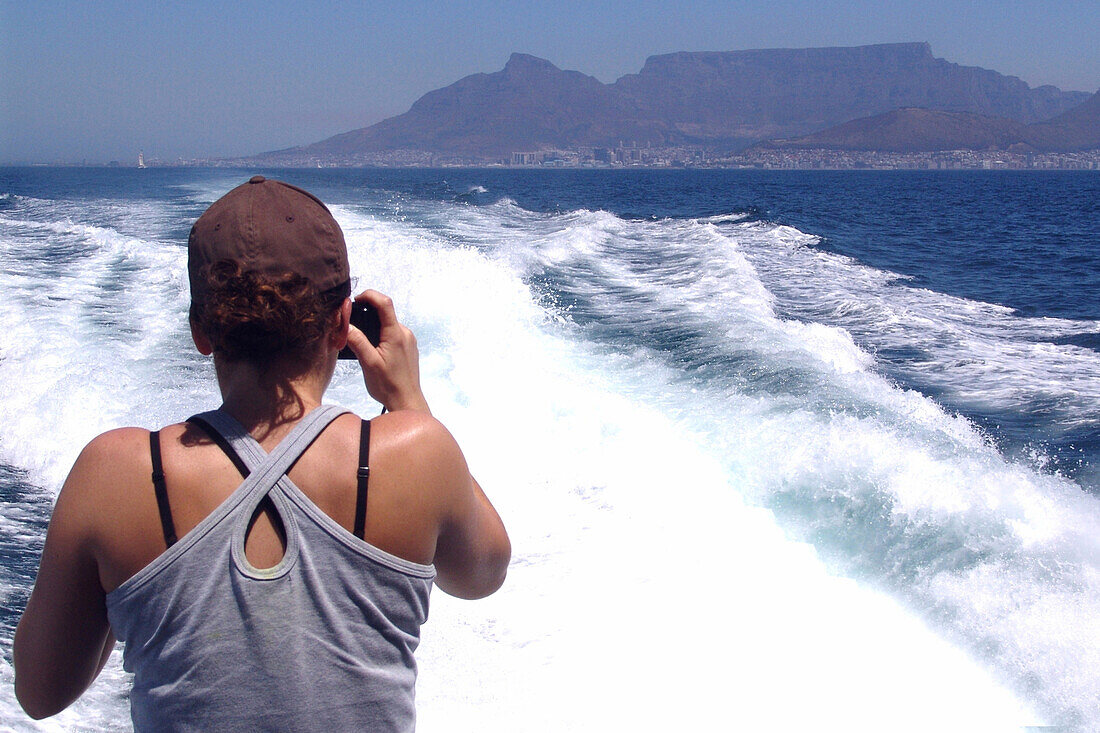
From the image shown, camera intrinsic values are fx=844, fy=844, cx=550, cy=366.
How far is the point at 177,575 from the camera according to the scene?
1.01 metres

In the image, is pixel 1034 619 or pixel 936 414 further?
pixel 936 414

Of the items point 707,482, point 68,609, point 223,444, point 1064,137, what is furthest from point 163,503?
point 1064,137

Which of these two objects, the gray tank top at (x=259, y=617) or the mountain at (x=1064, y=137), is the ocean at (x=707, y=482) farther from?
the mountain at (x=1064, y=137)

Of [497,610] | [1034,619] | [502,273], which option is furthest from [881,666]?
[502,273]

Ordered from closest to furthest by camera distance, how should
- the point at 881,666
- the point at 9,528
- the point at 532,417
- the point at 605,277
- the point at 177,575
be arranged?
the point at 177,575 → the point at 881,666 → the point at 9,528 → the point at 532,417 → the point at 605,277

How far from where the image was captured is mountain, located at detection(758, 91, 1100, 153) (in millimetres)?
181375

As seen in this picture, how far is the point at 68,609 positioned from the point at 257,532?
28 cm

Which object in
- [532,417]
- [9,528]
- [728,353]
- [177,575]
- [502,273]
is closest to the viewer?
[177,575]

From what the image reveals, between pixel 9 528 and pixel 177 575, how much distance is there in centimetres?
424

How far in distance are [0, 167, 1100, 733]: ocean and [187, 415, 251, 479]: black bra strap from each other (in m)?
2.40

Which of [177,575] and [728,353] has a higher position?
[177,575]

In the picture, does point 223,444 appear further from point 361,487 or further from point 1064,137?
point 1064,137

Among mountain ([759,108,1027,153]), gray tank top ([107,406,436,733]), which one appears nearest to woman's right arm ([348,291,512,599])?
gray tank top ([107,406,436,733])

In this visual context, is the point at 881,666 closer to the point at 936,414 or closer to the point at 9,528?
the point at 936,414
